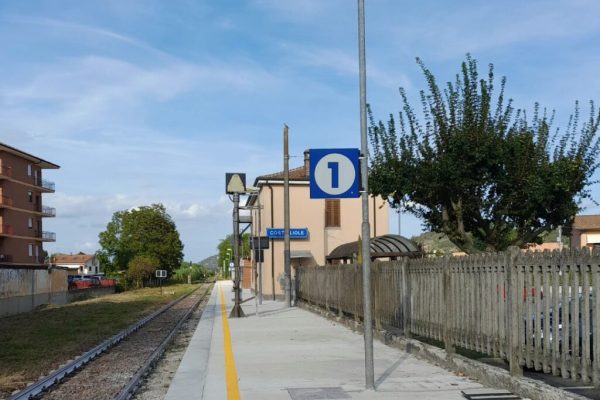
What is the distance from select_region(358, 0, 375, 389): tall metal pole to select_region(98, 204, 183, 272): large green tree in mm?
86530

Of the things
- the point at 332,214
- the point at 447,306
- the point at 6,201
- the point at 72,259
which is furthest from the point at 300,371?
the point at 72,259

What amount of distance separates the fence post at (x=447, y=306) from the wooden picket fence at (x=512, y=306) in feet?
0.05

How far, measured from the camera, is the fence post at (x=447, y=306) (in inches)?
393

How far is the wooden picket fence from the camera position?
6.59 meters

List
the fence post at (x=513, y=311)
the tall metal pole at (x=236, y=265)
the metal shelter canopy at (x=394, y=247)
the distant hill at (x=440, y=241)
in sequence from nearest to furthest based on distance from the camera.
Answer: the fence post at (x=513, y=311) < the distant hill at (x=440, y=241) < the metal shelter canopy at (x=394, y=247) < the tall metal pole at (x=236, y=265)

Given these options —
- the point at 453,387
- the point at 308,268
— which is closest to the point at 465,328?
the point at 453,387

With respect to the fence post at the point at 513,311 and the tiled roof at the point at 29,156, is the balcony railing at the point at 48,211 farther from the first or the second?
the fence post at the point at 513,311

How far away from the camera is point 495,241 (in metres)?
17.1

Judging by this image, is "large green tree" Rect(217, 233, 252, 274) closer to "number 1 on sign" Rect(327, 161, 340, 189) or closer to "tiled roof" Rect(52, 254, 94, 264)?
"number 1 on sign" Rect(327, 161, 340, 189)

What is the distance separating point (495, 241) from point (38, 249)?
72.2 m

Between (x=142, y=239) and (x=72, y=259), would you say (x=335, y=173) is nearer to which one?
(x=142, y=239)

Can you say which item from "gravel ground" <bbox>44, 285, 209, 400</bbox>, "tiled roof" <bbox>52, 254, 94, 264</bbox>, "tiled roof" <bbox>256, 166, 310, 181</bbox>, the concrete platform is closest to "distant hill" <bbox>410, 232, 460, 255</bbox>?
the concrete platform

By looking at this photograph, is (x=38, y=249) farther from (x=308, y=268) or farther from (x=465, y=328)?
(x=465, y=328)

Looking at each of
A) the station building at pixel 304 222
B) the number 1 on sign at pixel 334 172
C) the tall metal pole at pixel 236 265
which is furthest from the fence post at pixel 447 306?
the station building at pixel 304 222
